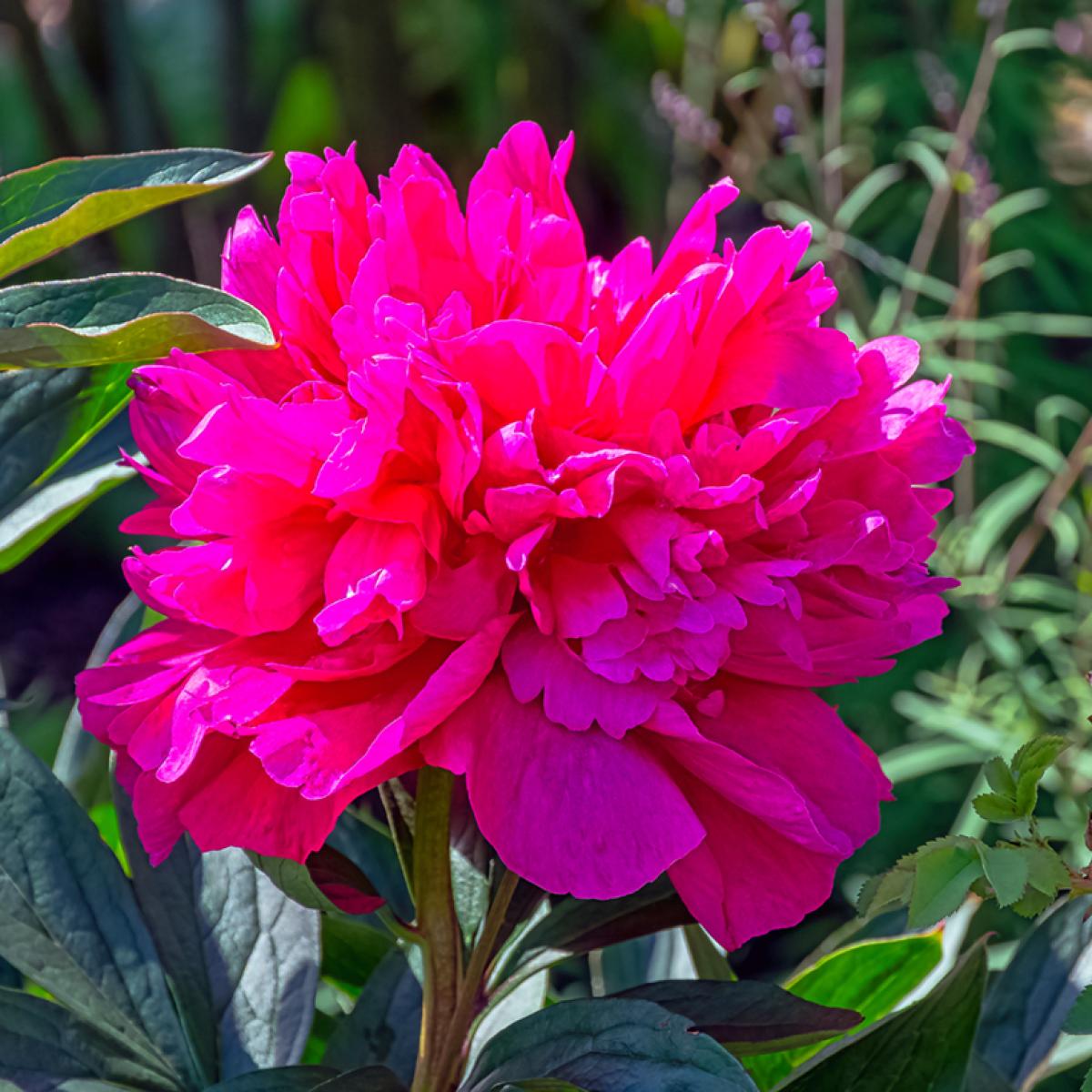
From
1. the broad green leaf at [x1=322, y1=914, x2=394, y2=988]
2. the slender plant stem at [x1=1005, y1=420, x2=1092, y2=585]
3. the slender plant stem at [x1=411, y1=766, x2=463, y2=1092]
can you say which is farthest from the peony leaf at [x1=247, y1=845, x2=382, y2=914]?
the slender plant stem at [x1=1005, y1=420, x2=1092, y2=585]

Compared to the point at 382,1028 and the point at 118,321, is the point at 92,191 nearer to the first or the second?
the point at 118,321

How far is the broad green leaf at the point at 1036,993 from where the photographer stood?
43cm

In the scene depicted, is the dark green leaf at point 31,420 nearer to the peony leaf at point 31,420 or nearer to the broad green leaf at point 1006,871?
the peony leaf at point 31,420

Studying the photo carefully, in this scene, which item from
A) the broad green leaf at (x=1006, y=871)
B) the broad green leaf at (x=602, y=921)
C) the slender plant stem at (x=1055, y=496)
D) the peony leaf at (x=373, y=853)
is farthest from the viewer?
the slender plant stem at (x=1055, y=496)

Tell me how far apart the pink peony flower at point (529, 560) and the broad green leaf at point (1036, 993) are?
141mm

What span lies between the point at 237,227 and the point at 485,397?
0.10 meters

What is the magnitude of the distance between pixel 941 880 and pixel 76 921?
261mm

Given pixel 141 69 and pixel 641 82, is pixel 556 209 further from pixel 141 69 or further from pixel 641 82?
pixel 641 82

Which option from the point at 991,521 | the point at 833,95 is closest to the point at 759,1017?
the point at 991,521

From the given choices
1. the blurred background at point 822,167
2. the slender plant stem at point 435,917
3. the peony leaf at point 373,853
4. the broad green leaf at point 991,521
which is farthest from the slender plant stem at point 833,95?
the slender plant stem at point 435,917

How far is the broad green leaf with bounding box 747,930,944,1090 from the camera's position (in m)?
0.47

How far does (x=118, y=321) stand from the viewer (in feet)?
1.11

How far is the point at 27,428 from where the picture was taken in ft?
1.44

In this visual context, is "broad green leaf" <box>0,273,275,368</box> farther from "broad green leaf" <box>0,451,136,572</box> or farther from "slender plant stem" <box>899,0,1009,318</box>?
"slender plant stem" <box>899,0,1009,318</box>
